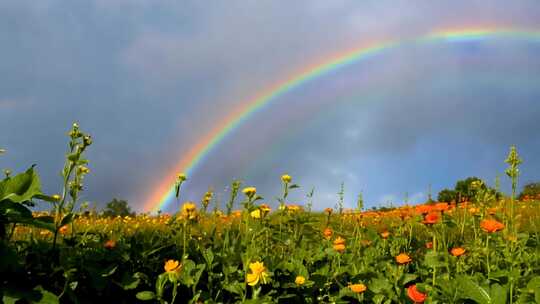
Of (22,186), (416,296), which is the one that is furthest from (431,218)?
(22,186)

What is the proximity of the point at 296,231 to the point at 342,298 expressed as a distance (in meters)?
1.05

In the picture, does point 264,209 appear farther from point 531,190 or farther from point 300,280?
point 531,190

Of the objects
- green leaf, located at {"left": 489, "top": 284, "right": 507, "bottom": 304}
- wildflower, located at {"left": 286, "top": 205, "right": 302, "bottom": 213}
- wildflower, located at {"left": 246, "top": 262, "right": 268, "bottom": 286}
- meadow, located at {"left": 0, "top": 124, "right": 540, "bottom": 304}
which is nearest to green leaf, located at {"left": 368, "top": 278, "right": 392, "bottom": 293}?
meadow, located at {"left": 0, "top": 124, "right": 540, "bottom": 304}

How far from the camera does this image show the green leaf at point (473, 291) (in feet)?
7.95

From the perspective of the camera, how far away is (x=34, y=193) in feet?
7.73

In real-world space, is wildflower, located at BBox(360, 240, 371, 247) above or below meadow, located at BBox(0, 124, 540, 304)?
above

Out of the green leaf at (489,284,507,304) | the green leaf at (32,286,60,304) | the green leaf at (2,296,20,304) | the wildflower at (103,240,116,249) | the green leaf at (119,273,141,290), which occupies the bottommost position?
the green leaf at (2,296,20,304)

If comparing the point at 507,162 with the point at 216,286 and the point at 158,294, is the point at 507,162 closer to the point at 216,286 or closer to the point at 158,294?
the point at 216,286

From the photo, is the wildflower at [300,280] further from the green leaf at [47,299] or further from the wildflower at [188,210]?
the green leaf at [47,299]

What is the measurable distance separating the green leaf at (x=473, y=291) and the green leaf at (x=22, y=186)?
2115 mm

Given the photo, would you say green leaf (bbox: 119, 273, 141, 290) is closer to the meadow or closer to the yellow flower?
the meadow

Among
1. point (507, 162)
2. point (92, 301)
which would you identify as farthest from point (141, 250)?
point (507, 162)

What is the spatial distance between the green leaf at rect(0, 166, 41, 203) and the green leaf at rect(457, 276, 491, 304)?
6.94 ft

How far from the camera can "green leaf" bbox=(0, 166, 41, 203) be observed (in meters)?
2.37
